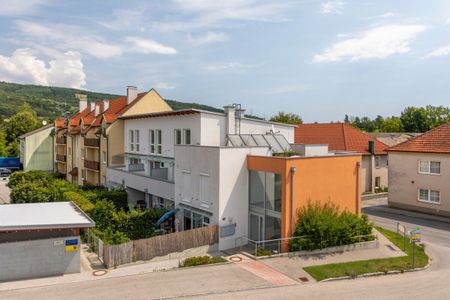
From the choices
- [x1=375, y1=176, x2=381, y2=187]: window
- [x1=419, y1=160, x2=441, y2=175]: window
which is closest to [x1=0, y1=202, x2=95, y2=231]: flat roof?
[x1=419, y1=160, x2=441, y2=175]: window

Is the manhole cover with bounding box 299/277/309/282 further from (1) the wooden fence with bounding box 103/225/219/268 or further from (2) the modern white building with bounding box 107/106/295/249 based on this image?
(1) the wooden fence with bounding box 103/225/219/268

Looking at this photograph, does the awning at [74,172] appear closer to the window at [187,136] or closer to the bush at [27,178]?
the bush at [27,178]

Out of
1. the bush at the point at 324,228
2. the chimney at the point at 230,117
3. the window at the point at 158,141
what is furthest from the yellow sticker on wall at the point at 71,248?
the window at the point at 158,141

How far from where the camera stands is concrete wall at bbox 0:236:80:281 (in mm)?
16953

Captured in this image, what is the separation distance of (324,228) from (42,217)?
1459 centimetres

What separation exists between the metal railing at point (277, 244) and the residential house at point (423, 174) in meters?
12.4

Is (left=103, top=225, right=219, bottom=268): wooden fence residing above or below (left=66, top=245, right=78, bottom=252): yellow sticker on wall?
below

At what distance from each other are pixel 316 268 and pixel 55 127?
49.4m

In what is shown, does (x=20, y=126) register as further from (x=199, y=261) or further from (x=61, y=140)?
(x=199, y=261)

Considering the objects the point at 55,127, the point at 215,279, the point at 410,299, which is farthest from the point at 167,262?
the point at 55,127

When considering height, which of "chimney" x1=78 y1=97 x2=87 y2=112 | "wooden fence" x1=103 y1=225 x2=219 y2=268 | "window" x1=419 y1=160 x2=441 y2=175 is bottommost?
→ "wooden fence" x1=103 y1=225 x2=219 y2=268

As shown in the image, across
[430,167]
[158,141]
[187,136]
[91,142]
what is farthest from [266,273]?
[91,142]

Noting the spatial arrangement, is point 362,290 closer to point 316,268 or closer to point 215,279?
point 316,268

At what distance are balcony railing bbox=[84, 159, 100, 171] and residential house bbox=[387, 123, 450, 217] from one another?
2970 cm
